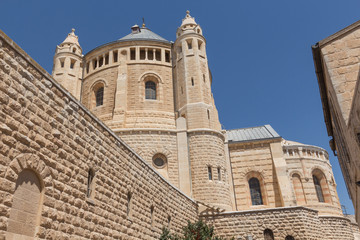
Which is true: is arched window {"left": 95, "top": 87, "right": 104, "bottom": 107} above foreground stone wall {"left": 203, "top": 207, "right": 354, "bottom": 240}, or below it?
above

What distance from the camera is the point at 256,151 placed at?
80.4 feet

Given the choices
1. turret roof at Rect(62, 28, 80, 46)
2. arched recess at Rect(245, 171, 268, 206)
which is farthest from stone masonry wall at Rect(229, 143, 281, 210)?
turret roof at Rect(62, 28, 80, 46)

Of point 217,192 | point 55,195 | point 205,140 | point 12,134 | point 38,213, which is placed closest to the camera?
point 12,134

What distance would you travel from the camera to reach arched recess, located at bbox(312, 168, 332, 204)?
82.1ft

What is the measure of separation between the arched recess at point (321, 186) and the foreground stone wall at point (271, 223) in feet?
22.8

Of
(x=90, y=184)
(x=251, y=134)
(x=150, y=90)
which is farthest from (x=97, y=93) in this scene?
(x=90, y=184)

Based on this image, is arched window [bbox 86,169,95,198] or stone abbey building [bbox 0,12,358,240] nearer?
stone abbey building [bbox 0,12,358,240]

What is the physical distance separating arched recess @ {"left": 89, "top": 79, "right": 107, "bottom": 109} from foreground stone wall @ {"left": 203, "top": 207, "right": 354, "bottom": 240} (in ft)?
41.7

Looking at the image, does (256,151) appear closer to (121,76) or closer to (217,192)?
(217,192)

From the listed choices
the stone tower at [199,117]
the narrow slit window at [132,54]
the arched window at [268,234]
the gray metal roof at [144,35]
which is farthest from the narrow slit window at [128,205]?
the gray metal roof at [144,35]

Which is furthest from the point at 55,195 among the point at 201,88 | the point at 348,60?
the point at 201,88

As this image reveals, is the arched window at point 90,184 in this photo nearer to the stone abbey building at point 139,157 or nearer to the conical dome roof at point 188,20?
the stone abbey building at point 139,157

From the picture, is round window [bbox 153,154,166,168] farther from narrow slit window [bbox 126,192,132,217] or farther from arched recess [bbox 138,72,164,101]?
narrow slit window [bbox 126,192,132,217]

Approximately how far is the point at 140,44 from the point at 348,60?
1901cm
